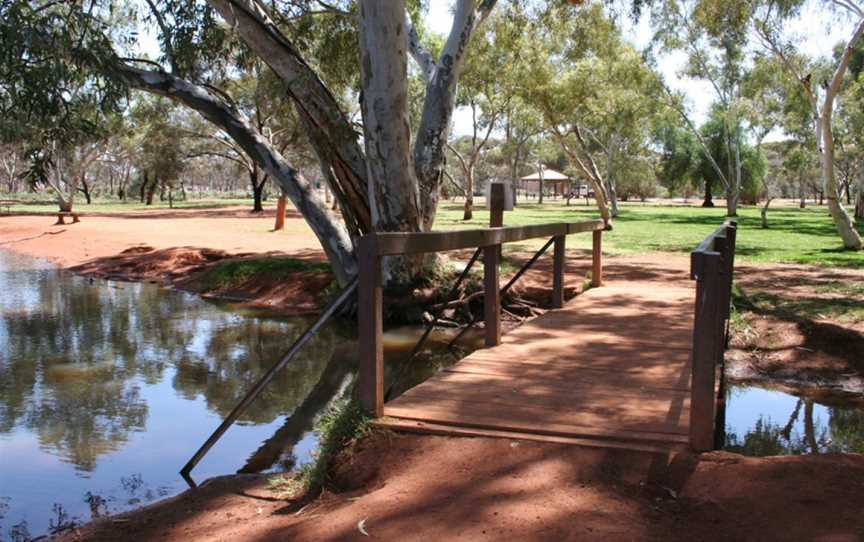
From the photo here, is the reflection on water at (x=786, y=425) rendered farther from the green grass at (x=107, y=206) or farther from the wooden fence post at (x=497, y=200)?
the green grass at (x=107, y=206)

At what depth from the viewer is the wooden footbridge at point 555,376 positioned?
164 inches

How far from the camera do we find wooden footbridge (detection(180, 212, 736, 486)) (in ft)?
13.6

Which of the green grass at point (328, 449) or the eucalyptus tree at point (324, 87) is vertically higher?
the eucalyptus tree at point (324, 87)

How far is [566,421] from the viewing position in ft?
15.1

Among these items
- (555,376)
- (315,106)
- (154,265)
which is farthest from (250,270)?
(555,376)

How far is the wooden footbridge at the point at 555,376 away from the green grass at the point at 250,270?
8.44 metres

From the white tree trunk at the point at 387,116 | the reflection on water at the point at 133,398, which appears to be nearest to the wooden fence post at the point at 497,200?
the white tree trunk at the point at 387,116

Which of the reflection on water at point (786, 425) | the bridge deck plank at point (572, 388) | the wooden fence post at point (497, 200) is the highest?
the wooden fence post at point (497, 200)

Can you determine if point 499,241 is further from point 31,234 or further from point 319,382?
Answer: point 31,234

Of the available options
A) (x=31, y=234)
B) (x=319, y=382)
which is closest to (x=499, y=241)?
(x=319, y=382)

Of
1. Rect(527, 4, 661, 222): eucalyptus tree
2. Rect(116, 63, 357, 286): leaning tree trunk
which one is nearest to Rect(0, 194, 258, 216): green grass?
Rect(527, 4, 661, 222): eucalyptus tree

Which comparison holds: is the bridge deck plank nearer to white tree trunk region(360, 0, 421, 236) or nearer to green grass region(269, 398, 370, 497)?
green grass region(269, 398, 370, 497)

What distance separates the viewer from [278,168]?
42.0ft

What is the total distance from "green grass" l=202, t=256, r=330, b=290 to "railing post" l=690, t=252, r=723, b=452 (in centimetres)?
1125
